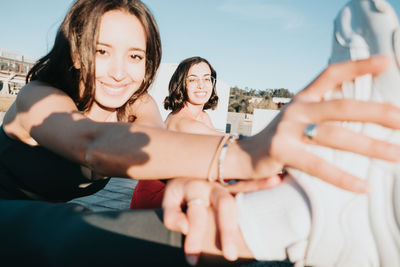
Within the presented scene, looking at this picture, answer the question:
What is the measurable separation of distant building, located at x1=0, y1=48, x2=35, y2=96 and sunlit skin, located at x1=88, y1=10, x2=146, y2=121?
29.9 meters

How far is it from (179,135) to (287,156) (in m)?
0.37

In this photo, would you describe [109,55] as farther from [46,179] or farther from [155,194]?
[155,194]

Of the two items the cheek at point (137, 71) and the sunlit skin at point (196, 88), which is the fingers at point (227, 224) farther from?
the sunlit skin at point (196, 88)

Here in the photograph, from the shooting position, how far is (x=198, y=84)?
362 cm

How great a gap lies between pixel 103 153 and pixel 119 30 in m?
0.86

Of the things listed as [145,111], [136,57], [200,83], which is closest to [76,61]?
[136,57]

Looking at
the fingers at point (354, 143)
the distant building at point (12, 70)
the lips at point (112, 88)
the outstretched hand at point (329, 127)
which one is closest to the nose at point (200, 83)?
the lips at point (112, 88)

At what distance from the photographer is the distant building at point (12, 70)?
26.8 meters

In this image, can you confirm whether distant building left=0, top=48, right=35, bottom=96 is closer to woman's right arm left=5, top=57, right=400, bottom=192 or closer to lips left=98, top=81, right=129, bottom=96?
lips left=98, top=81, right=129, bottom=96

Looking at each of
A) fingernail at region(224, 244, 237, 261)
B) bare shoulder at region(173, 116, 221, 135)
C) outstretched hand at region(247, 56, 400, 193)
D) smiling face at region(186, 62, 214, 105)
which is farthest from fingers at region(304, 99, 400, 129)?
smiling face at region(186, 62, 214, 105)

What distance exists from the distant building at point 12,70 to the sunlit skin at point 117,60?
2994 centimetres

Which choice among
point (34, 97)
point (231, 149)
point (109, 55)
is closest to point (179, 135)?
point (231, 149)

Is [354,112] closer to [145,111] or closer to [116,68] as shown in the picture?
[116,68]

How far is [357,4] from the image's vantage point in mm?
768
